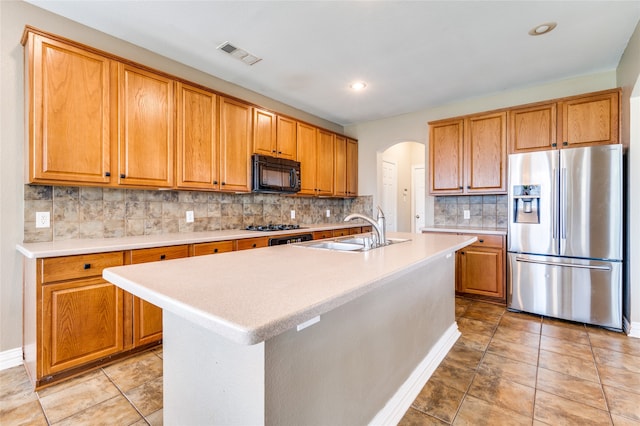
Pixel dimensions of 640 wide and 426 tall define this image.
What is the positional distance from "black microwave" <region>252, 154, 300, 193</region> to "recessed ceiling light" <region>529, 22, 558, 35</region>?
8.78 ft

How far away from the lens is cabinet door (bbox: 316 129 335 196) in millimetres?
4426

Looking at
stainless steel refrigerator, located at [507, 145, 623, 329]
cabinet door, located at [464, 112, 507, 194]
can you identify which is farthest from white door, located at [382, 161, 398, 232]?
stainless steel refrigerator, located at [507, 145, 623, 329]

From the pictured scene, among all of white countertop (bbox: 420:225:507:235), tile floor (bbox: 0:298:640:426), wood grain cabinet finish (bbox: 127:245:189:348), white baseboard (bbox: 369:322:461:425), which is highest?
white countertop (bbox: 420:225:507:235)

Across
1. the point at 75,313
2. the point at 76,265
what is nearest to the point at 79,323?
the point at 75,313

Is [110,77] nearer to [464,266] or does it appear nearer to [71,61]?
[71,61]

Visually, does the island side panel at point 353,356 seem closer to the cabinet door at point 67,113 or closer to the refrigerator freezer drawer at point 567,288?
the refrigerator freezer drawer at point 567,288

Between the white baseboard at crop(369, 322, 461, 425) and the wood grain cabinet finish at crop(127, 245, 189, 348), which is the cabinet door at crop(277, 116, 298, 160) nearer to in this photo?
the wood grain cabinet finish at crop(127, 245, 189, 348)

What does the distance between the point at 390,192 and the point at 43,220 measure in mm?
4955

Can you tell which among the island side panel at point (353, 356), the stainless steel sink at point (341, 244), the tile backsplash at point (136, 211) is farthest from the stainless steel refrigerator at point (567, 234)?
the tile backsplash at point (136, 211)

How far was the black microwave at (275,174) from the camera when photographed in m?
3.39

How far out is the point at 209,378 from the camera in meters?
1.06

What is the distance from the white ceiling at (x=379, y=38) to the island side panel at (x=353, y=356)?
1947 mm

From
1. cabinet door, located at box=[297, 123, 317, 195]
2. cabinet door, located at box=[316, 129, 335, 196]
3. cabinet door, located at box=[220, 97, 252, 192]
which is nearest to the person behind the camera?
cabinet door, located at box=[220, 97, 252, 192]

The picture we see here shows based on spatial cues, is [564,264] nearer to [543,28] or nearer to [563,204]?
[563,204]
